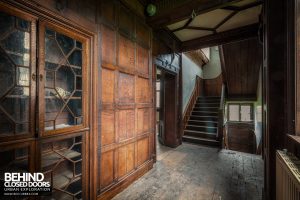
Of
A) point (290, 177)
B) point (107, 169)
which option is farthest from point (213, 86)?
point (290, 177)

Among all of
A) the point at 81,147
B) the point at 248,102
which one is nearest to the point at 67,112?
the point at 81,147

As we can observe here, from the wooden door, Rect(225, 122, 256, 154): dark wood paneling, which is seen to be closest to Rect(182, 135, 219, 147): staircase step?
the wooden door

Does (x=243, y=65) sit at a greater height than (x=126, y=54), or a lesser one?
greater

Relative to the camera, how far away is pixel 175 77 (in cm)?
464

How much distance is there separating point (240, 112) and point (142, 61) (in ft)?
19.9

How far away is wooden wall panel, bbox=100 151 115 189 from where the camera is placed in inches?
82.1

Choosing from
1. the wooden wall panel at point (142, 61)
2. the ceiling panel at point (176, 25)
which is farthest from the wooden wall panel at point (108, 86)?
the ceiling panel at point (176, 25)

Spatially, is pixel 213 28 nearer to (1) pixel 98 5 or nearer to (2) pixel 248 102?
(1) pixel 98 5

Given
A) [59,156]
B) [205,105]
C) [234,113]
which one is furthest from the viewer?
[234,113]

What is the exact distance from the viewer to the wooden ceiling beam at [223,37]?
3.44 metres

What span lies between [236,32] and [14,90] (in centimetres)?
417

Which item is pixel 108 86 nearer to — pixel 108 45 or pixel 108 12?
pixel 108 45

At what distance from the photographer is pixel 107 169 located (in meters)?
2.17

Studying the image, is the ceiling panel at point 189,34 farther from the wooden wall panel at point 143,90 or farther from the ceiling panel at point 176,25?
the wooden wall panel at point 143,90
